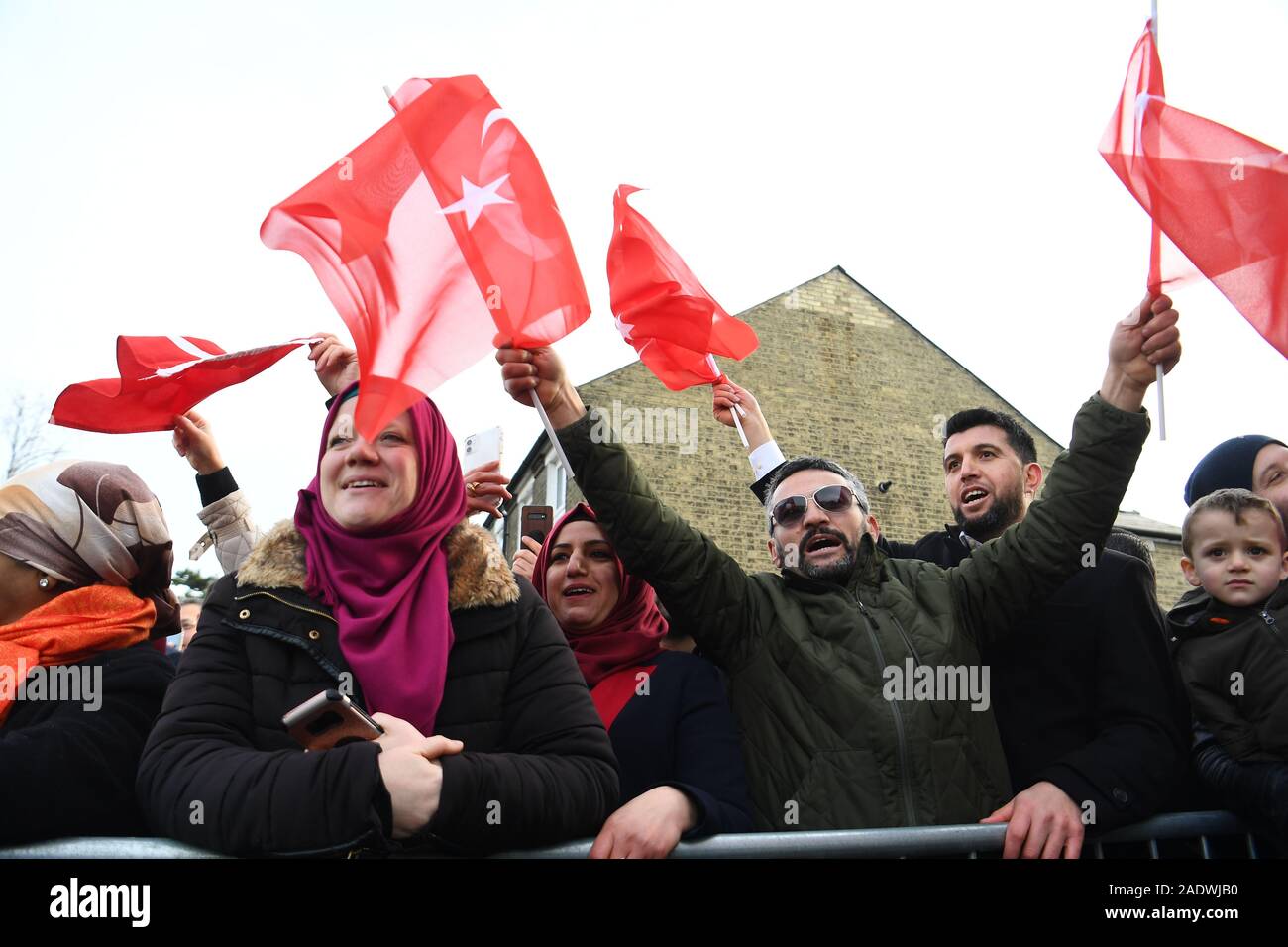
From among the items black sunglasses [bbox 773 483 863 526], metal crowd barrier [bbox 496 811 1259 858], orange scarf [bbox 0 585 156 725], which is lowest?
metal crowd barrier [bbox 496 811 1259 858]

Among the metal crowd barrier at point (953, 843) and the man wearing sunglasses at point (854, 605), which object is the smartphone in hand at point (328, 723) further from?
the man wearing sunglasses at point (854, 605)

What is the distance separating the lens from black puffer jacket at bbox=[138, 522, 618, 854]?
7.17 ft

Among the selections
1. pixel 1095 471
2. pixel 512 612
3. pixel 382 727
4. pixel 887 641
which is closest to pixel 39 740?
pixel 382 727

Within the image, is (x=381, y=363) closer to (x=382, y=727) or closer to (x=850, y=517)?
(x=382, y=727)

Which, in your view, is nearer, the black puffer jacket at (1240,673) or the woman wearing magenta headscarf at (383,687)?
the woman wearing magenta headscarf at (383,687)

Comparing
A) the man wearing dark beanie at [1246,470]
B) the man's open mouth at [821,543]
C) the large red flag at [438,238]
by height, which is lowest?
the man's open mouth at [821,543]

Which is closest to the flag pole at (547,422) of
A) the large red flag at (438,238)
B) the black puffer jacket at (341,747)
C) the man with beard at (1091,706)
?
the large red flag at (438,238)

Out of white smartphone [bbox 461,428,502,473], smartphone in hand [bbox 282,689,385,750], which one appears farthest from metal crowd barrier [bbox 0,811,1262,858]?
white smartphone [bbox 461,428,502,473]

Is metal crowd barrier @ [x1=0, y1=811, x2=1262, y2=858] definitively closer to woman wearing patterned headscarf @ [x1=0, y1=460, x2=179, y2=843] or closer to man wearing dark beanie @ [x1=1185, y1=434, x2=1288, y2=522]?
woman wearing patterned headscarf @ [x1=0, y1=460, x2=179, y2=843]

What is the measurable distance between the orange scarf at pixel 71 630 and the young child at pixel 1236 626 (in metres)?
3.44

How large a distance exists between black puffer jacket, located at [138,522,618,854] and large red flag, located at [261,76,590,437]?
0.76 m

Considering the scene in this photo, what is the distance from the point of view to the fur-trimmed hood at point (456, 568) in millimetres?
2662

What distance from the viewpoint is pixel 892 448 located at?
2202 cm
